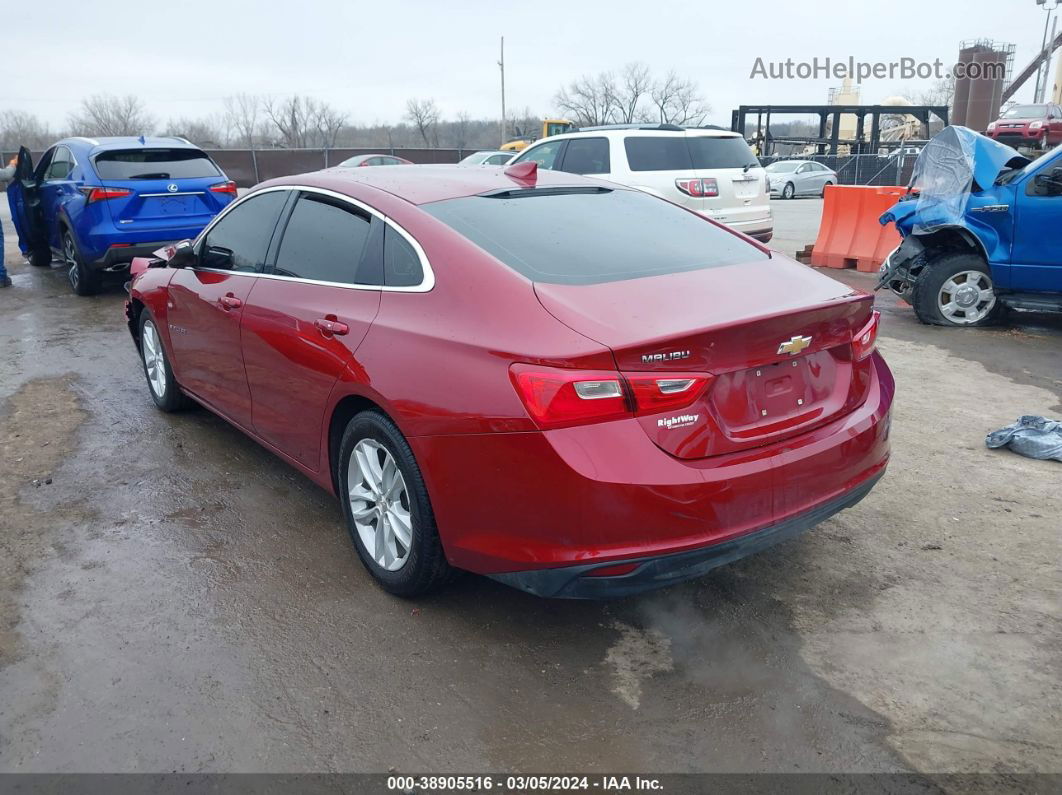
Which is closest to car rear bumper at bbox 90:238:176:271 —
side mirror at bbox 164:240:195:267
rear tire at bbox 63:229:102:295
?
rear tire at bbox 63:229:102:295

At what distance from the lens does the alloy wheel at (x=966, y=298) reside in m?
8.09

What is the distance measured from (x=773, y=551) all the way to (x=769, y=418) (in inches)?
43.7

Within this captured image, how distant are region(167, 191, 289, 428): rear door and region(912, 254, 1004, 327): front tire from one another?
6414mm

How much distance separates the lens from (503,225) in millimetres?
3430

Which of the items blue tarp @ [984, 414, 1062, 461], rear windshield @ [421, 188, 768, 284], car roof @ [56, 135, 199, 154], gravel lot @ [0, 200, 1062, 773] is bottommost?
gravel lot @ [0, 200, 1062, 773]

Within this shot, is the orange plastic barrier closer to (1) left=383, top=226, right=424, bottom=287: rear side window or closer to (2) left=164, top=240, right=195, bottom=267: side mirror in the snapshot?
(2) left=164, top=240, right=195, bottom=267: side mirror

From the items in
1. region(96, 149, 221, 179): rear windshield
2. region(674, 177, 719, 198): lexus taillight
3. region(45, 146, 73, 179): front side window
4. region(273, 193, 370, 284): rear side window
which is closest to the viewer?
region(273, 193, 370, 284): rear side window

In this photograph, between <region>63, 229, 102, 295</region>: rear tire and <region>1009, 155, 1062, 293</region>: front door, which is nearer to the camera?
<region>1009, 155, 1062, 293</region>: front door

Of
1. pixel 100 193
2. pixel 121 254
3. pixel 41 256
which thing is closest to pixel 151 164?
pixel 100 193

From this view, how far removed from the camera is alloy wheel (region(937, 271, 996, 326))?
8086 mm

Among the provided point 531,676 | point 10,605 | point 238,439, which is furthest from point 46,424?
point 531,676

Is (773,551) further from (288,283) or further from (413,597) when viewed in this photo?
(288,283)

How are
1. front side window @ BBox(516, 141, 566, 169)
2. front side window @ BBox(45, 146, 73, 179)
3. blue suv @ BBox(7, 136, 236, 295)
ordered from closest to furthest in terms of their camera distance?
blue suv @ BBox(7, 136, 236, 295), front side window @ BBox(45, 146, 73, 179), front side window @ BBox(516, 141, 566, 169)

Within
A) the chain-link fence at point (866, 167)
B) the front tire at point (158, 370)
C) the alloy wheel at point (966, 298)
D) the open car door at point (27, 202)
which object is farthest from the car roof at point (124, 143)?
the chain-link fence at point (866, 167)
